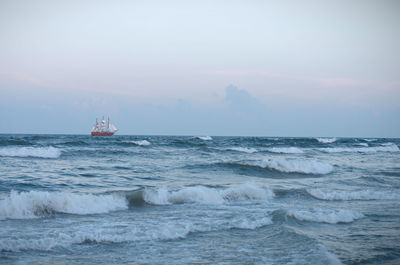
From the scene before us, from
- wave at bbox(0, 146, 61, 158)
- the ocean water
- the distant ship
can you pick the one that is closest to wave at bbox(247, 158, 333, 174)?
the ocean water

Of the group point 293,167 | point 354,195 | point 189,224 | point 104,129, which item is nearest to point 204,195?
point 189,224

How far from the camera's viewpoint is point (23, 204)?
7988 millimetres

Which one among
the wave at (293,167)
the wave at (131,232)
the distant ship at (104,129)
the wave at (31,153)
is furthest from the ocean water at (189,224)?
the distant ship at (104,129)

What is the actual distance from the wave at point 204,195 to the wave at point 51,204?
3.28 ft

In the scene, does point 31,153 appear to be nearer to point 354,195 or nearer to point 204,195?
point 204,195

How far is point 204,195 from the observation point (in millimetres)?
10633

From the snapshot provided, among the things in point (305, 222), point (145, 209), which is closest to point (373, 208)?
point (305, 222)

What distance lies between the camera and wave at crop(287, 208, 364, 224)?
25.8ft

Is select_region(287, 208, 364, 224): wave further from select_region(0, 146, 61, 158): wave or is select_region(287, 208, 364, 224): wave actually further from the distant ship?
the distant ship

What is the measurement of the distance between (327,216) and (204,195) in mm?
3842

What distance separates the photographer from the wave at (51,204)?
776 cm

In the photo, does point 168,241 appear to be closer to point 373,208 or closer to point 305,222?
point 305,222

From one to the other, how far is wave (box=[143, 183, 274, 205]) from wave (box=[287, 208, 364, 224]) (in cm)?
275

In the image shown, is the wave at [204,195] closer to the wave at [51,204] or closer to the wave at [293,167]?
the wave at [51,204]
